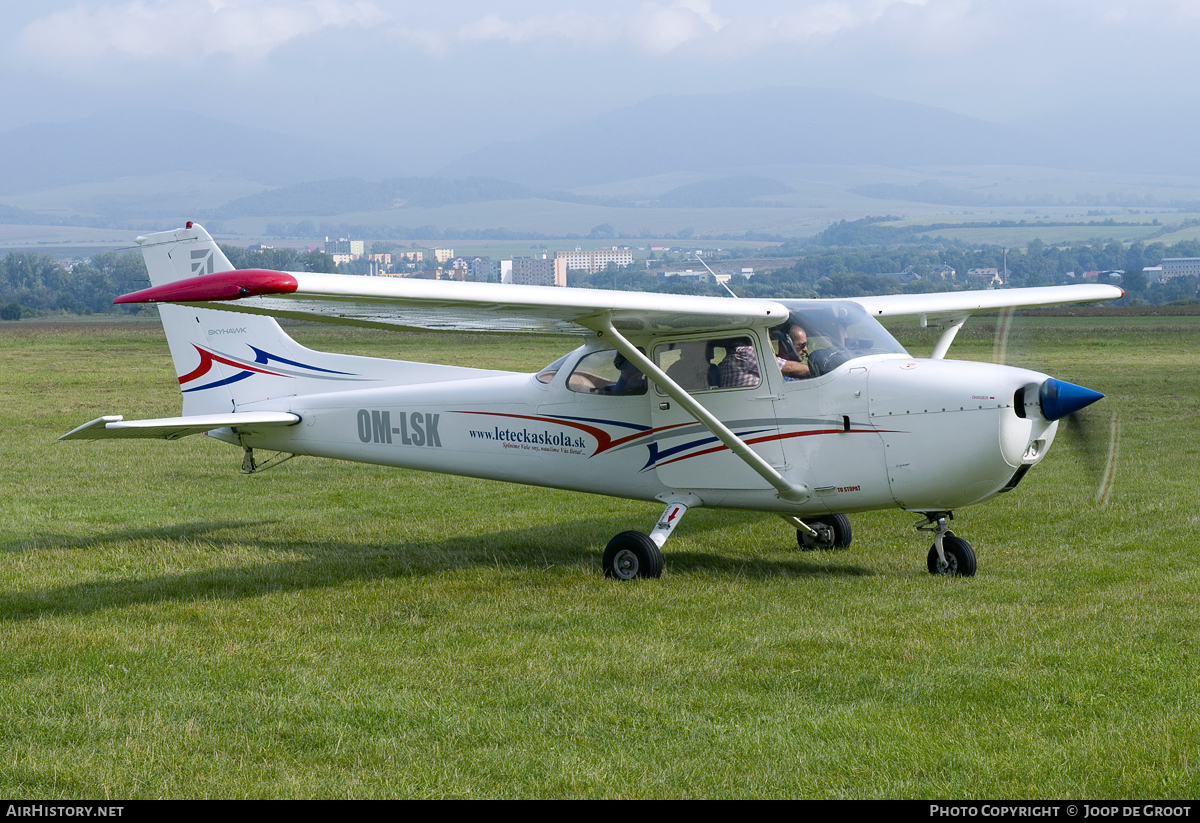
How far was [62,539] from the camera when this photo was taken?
1066 cm

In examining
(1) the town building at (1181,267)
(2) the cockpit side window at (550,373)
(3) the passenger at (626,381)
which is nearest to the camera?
(3) the passenger at (626,381)

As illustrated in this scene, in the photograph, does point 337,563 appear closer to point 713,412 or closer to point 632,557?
point 632,557

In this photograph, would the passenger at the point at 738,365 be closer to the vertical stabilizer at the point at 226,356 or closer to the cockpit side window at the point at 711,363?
the cockpit side window at the point at 711,363

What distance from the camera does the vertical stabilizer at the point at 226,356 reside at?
10836 mm

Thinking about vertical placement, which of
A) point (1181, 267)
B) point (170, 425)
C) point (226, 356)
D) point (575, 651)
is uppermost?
point (226, 356)

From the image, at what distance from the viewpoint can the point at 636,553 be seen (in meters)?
8.77

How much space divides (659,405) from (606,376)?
552 millimetres

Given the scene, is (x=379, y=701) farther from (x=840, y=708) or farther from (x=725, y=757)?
(x=840, y=708)

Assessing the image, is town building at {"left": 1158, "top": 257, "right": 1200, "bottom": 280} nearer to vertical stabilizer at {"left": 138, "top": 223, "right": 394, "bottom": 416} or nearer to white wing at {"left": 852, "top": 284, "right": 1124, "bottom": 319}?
white wing at {"left": 852, "top": 284, "right": 1124, "bottom": 319}

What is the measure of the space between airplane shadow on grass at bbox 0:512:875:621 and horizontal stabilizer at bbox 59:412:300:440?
1.13 meters

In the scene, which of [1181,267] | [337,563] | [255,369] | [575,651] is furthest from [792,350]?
→ [1181,267]

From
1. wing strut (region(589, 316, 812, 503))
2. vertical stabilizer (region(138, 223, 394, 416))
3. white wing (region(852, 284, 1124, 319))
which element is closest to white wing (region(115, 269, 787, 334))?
wing strut (region(589, 316, 812, 503))

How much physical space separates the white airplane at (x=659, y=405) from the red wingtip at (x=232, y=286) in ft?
0.04

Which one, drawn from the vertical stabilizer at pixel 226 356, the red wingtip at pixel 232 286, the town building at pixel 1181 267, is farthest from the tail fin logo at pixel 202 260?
the town building at pixel 1181 267
